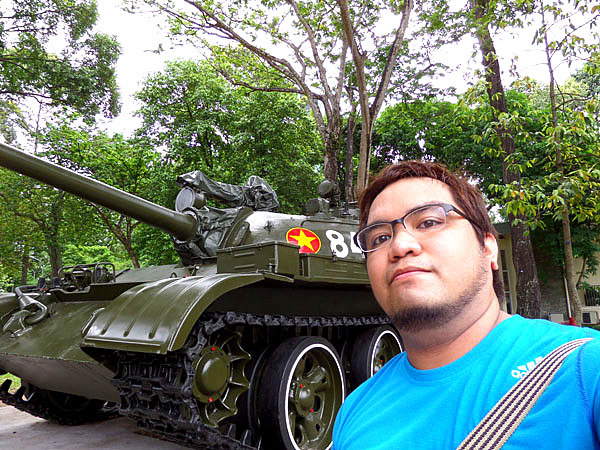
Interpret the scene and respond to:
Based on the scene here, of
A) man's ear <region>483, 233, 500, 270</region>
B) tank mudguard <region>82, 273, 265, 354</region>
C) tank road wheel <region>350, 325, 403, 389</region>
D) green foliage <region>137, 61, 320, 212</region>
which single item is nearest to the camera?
man's ear <region>483, 233, 500, 270</region>

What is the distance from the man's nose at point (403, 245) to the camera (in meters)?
1.28

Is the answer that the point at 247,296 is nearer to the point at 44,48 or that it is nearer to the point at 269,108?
the point at 44,48

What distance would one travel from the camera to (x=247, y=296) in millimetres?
4418

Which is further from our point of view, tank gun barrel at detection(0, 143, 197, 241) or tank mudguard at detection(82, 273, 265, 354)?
tank gun barrel at detection(0, 143, 197, 241)

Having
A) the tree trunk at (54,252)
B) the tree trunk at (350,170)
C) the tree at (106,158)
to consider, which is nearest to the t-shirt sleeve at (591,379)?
the tree trunk at (350,170)

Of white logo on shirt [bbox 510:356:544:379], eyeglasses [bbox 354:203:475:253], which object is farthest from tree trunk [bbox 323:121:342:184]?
white logo on shirt [bbox 510:356:544:379]

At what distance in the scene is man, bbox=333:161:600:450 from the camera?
37.7 inches

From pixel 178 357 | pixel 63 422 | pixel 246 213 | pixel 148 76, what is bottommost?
pixel 63 422

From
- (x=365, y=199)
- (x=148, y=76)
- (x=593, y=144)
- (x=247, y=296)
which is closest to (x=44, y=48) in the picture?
(x=148, y=76)

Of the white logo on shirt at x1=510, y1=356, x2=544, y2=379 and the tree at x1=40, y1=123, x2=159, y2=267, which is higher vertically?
the tree at x1=40, y1=123, x2=159, y2=267

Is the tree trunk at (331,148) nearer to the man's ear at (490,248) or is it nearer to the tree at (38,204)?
the tree at (38,204)

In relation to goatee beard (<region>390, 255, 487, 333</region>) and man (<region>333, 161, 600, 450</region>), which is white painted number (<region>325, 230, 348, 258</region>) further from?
goatee beard (<region>390, 255, 487, 333</region>)

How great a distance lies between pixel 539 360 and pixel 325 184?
6.30 m

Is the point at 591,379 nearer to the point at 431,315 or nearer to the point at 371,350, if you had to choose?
the point at 431,315
